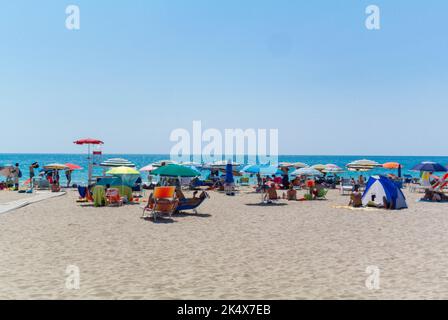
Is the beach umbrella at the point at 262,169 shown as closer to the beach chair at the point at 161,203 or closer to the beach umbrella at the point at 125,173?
the beach umbrella at the point at 125,173

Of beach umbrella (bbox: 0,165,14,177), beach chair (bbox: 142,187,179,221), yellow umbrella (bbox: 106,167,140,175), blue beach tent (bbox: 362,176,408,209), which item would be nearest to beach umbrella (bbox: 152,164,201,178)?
beach chair (bbox: 142,187,179,221)


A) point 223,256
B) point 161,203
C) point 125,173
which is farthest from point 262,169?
point 223,256

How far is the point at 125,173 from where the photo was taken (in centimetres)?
1861

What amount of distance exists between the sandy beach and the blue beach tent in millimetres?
2225

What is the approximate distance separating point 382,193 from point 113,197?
11.1 m

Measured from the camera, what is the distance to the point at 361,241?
994cm

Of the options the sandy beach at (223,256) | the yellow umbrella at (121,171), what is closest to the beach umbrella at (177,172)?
Result: the sandy beach at (223,256)

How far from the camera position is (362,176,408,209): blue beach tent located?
16812 mm

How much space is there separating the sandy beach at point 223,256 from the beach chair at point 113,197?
9.33ft

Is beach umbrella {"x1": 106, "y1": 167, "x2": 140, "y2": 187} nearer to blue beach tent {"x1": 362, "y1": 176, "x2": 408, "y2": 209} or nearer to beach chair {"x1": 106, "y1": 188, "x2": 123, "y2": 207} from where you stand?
beach chair {"x1": 106, "y1": 188, "x2": 123, "y2": 207}

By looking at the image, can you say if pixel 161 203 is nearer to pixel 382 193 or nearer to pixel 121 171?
pixel 121 171
